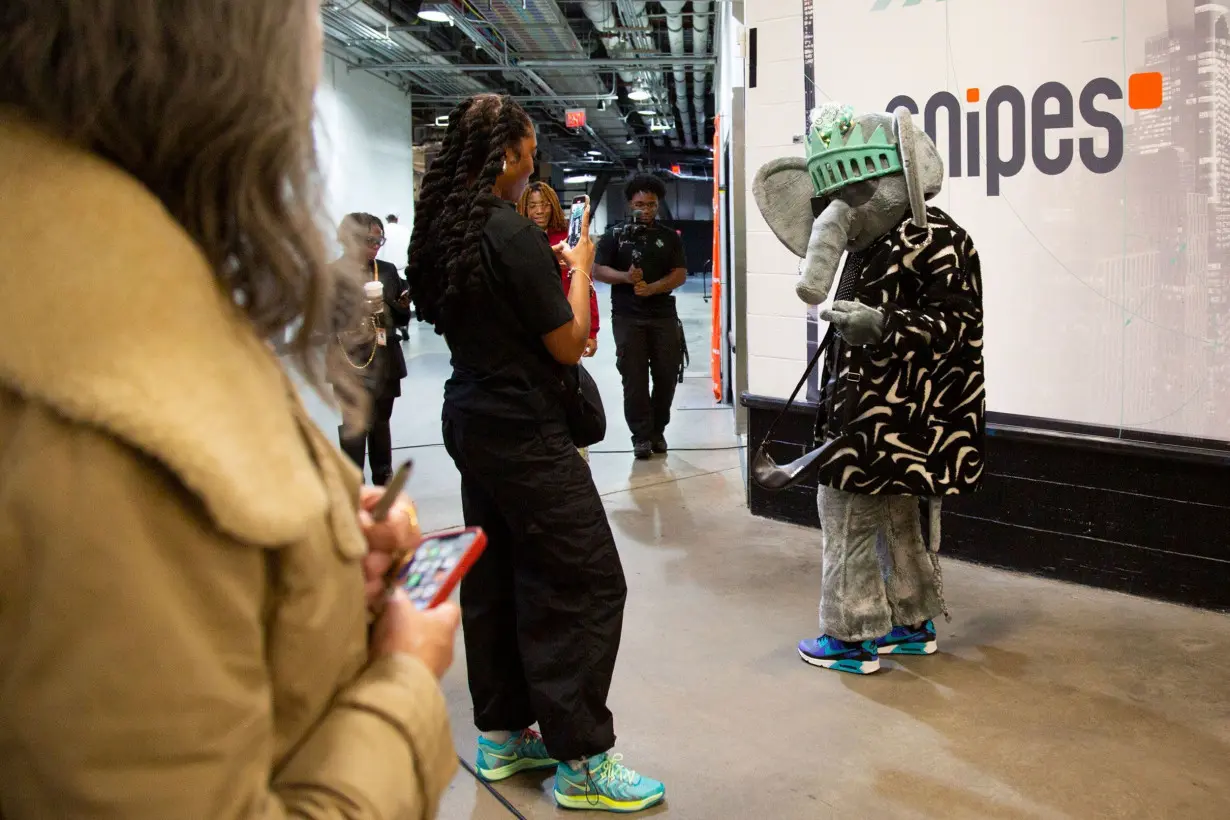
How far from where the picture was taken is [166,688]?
60 cm

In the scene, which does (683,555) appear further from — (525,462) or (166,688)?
(166,688)

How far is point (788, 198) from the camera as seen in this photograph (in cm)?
309

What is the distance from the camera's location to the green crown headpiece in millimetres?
2807

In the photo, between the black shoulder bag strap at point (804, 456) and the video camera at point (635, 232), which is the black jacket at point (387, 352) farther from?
the black shoulder bag strap at point (804, 456)

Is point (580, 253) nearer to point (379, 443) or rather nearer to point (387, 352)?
point (387, 352)

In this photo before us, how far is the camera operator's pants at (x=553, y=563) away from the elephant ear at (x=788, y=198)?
1222 mm

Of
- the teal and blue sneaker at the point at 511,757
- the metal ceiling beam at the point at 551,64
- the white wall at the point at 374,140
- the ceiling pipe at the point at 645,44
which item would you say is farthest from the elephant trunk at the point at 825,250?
the metal ceiling beam at the point at 551,64

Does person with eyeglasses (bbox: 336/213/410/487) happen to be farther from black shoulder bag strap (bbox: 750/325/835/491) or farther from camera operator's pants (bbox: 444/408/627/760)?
camera operator's pants (bbox: 444/408/627/760)

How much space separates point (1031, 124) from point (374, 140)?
1186 centimetres

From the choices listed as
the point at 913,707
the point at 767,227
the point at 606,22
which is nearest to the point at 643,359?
the point at 767,227

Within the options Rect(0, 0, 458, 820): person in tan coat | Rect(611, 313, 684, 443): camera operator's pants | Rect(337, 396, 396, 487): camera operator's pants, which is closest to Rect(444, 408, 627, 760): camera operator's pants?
Rect(0, 0, 458, 820): person in tan coat

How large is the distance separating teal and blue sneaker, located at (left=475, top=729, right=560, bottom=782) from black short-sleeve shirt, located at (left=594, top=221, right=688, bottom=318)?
394cm

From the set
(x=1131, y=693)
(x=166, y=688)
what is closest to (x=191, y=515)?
(x=166, y=688)

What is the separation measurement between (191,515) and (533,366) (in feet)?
5.20
